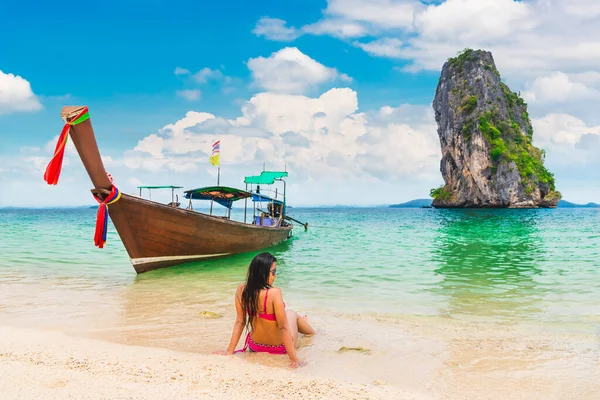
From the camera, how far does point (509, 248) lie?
17.3 meters

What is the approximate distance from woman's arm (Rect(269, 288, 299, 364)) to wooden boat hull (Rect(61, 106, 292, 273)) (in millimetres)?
5651

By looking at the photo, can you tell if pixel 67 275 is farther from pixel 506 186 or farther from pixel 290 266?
pixel 506 186

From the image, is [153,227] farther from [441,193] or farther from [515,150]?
[441,193]

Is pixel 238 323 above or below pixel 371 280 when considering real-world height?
above

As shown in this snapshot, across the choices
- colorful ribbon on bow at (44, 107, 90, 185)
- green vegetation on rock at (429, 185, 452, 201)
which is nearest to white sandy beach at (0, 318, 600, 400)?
colorful ribbon on bow at (44, 107, 90, 185)

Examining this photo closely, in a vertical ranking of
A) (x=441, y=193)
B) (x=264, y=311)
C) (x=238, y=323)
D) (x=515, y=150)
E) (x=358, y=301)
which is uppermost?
(x=515, y=150)

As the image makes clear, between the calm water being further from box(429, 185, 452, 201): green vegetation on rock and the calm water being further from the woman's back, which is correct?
box(429, 185, 452, 201): green vegetation on rock

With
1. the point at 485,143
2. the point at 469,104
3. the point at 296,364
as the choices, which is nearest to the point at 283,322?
the point at 296,364

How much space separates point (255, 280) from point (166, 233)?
7.64 metres

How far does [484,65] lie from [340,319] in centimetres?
7658

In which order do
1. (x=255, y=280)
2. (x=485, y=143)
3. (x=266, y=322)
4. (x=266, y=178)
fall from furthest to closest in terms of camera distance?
1. (x=485, y=143)
2. (x=266, y=178)
3. (x=266, y=322)
4. (x=255, y=280)

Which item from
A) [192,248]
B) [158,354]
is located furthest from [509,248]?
[158,354]

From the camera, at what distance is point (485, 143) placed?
69625 millimetres

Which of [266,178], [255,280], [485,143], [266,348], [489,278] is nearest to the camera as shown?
[255,280]
